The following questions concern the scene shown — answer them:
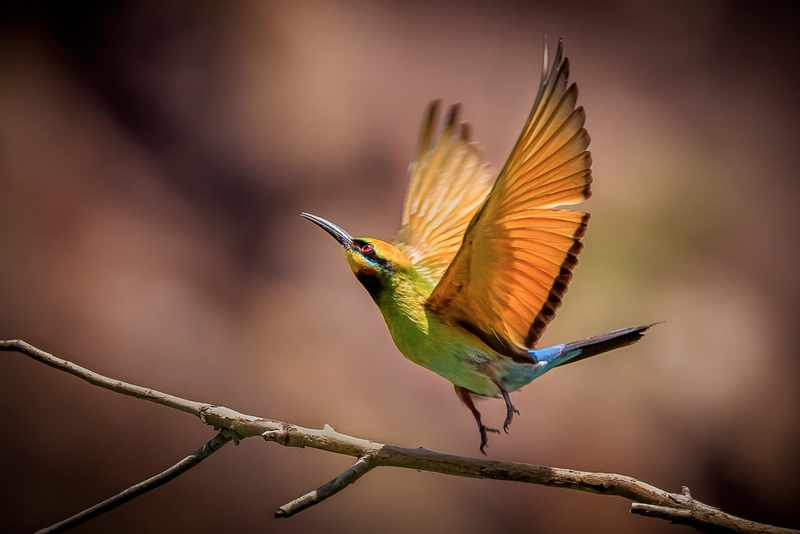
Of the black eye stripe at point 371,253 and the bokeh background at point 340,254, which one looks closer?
the black eye stripe at point 371,253

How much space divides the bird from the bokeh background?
152 centimetres

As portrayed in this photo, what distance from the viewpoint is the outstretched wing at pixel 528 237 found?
1.24m

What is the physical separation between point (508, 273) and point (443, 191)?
528 millimetres

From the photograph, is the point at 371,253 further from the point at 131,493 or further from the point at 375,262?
the point at 131,493

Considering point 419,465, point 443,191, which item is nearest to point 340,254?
point 443,191

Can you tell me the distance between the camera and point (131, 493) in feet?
3.69

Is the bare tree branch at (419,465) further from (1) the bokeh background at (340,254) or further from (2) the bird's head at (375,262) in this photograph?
(1) the bokeh background at (340,254)

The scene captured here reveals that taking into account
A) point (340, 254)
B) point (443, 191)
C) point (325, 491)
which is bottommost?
point (325, 491)

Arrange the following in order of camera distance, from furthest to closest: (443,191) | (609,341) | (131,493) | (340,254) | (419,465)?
1. (340,254)
2. (443,191)
3. (609,341)
4. (419,465)
5. (131,493)

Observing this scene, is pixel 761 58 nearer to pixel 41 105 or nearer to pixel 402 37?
pixel 402 37

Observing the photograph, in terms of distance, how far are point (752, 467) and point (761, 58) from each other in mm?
2388

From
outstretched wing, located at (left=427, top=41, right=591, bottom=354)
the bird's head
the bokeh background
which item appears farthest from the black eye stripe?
the bokeh background

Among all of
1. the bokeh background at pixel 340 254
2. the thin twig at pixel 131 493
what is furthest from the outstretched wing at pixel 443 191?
the bokeh background at pixel 340 254

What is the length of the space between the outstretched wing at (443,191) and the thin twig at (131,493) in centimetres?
81
